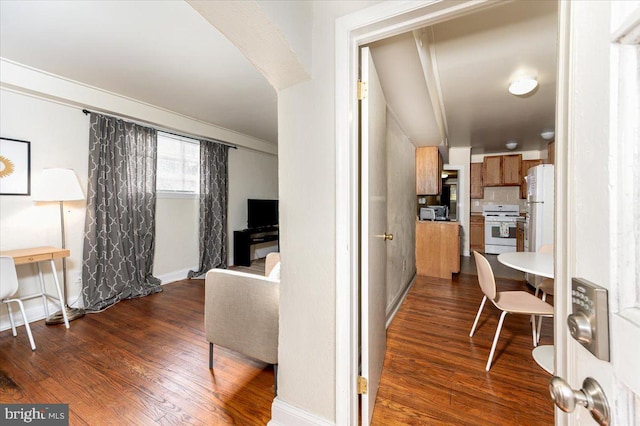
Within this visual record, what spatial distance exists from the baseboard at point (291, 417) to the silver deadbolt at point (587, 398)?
113 centimetres

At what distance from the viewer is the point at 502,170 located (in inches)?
236

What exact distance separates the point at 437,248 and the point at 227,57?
3724 mm

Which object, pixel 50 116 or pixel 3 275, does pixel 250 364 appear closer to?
pixel 3 275

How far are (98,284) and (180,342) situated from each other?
1.65 meters

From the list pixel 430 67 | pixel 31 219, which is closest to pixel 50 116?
pixel 31 219

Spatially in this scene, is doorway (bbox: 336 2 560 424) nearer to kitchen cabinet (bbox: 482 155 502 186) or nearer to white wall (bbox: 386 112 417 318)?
white wall (bbox: 386 112 417 318)

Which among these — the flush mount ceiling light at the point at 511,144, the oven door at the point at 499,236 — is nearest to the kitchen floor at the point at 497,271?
the oven door at the point at 499,236

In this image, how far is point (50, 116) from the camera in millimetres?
2818

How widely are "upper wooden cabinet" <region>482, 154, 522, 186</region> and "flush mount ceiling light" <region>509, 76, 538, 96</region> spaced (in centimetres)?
393

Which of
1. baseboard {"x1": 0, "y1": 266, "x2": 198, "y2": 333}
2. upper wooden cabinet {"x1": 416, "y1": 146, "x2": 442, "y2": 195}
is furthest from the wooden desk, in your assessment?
upper wooden cabinet {"x1": 416, "y1": 146, "x2": 442, "y2": 195}

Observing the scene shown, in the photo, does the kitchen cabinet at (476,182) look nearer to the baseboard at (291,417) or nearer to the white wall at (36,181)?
the baseboard at (291,417)

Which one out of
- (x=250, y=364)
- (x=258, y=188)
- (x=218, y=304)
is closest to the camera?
(x=218, y=304)

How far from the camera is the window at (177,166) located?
391cm

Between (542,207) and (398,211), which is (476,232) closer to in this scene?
(542,207)
